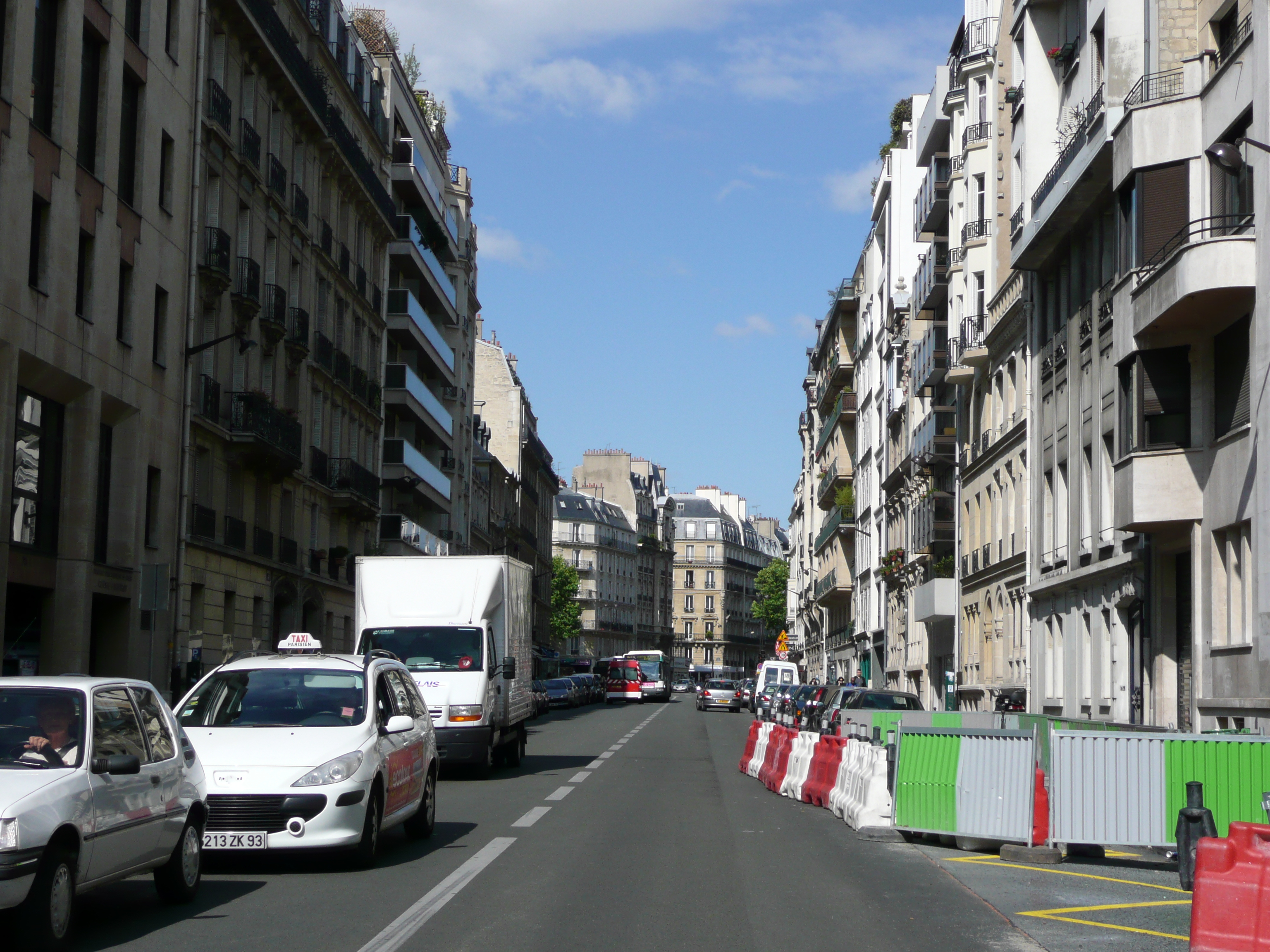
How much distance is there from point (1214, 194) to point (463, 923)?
18334 mm

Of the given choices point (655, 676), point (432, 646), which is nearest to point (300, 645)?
point (432, 646)

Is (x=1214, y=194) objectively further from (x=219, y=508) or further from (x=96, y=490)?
(x=219, y=508)

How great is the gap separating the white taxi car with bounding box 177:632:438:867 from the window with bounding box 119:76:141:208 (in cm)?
1927

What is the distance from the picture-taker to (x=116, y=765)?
963 centimetres

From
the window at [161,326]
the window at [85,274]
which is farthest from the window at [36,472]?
the window at [161,326]

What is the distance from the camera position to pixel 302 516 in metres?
45.8

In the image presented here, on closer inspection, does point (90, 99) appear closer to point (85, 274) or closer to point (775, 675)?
point (85, 274)

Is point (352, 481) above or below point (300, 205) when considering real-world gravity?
below

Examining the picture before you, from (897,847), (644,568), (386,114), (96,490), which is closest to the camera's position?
(897,847)

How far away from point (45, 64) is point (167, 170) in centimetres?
634

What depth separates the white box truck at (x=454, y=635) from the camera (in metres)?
23.3

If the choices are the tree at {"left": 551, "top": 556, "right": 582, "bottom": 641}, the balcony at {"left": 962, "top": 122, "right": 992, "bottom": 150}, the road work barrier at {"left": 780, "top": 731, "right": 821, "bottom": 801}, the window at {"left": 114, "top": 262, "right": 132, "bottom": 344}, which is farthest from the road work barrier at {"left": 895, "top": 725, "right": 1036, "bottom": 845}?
the tree at {"left": 551, "top": 556, "right": 582, "bottom": 641}

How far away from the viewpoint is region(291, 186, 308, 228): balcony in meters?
44.6

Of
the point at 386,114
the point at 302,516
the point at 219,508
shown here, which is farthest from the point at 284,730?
the point at 386,114
